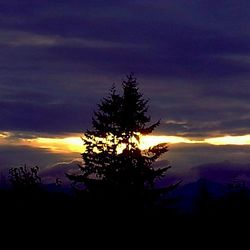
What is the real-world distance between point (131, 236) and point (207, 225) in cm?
526

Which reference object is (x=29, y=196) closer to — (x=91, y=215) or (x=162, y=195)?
(x=91, y=215)

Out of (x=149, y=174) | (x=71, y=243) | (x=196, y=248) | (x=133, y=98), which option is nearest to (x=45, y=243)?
(x=71, y=243)

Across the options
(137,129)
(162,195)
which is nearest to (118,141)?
(137,129)

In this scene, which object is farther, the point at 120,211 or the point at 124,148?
the point at 124,148

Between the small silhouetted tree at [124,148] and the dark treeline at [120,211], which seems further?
the small silhouetted tree at [124,148]

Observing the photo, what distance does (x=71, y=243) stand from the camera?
98.5 feet

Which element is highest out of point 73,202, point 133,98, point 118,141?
point 133,98

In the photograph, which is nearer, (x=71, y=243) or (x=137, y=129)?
(x=71, y=243)

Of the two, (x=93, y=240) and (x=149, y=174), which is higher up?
(x=149, y=174)

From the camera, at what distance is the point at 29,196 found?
101 ft

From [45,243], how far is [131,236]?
533 cm

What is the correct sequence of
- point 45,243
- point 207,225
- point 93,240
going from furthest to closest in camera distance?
point 207,225, point 93,240, point 45,243

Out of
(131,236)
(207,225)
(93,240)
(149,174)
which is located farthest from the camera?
(149,174)

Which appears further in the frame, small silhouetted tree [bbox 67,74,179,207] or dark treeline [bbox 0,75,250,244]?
small silhouetted tree [bbox 67,74,179,207]
